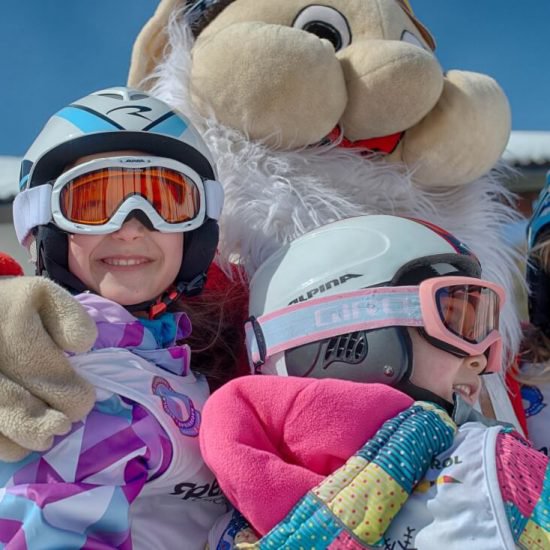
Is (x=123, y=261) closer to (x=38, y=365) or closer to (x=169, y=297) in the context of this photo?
(x=169, y=297)

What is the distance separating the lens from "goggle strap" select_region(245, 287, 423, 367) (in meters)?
1.22

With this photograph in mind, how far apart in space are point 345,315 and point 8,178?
338cm

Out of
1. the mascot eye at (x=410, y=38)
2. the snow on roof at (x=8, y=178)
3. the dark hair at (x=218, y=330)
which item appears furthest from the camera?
the snow on roof at (x=8, y=178)

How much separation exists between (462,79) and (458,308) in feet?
2.10

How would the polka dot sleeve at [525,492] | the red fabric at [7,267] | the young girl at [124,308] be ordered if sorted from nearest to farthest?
the polka dot sleeve at [525,492] → the young girl at [124,308] → the red fabric at [7,267]

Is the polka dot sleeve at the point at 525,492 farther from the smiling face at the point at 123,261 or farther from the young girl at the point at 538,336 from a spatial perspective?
the young girl at the point at 538,336

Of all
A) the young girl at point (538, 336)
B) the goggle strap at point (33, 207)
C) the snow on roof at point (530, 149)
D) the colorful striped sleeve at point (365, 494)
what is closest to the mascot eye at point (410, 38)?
the young girl at point (538, 336)

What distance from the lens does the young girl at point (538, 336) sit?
5.76ft

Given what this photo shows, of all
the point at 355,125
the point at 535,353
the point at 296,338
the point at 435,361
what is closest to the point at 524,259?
the point at 535,353

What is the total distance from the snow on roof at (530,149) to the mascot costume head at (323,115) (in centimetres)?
282

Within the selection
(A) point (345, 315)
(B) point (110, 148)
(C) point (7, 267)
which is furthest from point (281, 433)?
(B) point (110, 148)

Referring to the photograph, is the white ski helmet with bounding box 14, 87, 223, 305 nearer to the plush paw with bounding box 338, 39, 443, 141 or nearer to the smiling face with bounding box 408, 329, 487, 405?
the plush paw with bounding box 338, 39, 443, 141

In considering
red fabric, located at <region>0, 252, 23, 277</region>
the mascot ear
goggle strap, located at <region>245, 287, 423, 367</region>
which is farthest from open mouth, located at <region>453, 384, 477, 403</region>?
the mascot ear

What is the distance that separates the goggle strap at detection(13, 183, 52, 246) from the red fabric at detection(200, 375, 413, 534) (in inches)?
20.8
